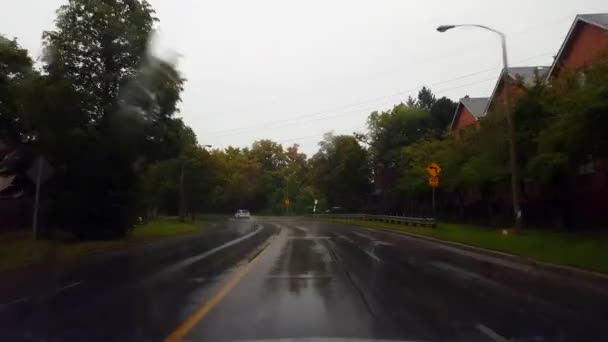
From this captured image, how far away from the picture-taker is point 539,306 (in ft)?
34.0

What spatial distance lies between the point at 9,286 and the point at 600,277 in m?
13.6

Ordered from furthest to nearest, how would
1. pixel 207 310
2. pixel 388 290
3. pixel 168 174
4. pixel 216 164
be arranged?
pixel 216 164 < pixel 168 174 < pixel 388 290 < pixel 207 310

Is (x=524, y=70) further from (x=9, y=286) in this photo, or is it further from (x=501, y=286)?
(x=9, y=286)

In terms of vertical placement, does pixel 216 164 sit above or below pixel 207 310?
above

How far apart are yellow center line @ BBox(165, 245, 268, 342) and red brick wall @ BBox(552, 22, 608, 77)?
2283 cm

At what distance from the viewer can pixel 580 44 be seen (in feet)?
107

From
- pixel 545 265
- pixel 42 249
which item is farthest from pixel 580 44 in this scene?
pixel 42 249

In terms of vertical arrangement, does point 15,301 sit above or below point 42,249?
below

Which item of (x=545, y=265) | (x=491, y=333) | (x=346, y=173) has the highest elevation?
(x=346, y=173)

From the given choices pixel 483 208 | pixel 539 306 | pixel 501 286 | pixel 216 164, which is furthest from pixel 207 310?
pixel 216 164

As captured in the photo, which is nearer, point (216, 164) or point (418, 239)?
point (418, 239)

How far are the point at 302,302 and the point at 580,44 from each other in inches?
1111

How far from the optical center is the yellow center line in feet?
25.7

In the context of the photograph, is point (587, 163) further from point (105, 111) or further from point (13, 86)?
point (13, 86)
